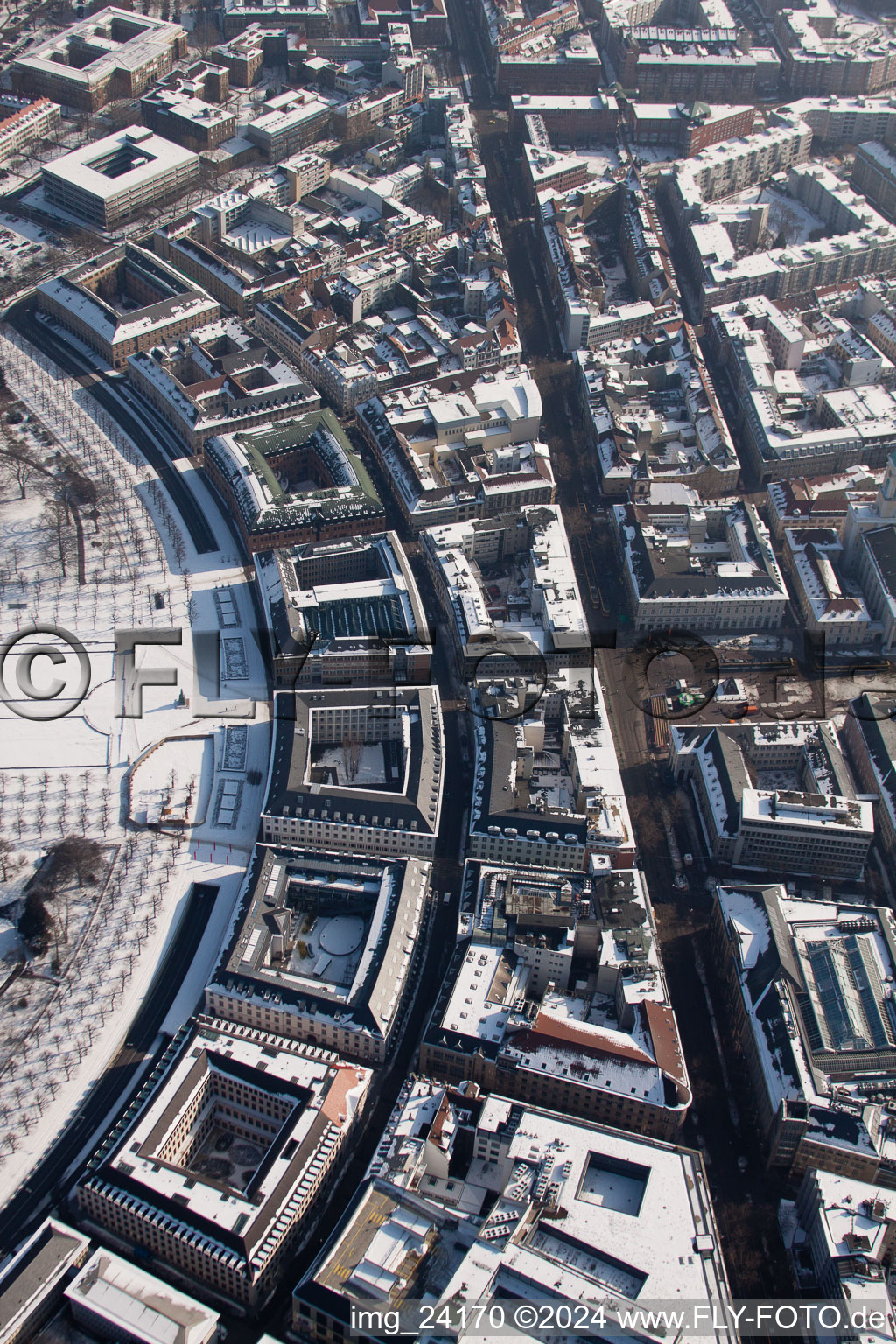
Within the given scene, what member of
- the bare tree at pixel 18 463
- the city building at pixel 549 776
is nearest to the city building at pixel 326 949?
the city building at pixel 549 776

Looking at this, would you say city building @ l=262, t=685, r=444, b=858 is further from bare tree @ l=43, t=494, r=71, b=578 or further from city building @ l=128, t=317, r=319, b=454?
city building @ l=128, t=317, r=319, b=454

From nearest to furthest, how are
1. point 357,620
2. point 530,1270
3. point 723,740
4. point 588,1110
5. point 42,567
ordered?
1. point 530,1270
2. point 588,1110
3. point 723,740
4. point 357,620
5. point 42,567

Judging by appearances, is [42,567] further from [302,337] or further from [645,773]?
[645,773]

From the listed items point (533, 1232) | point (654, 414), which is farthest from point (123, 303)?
point (533, 1232)

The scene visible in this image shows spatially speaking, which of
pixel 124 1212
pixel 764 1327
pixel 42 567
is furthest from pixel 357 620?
pixel 764 1327

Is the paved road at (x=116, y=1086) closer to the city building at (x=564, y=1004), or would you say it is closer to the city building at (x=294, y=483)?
the city building at (x=564, y=1004)

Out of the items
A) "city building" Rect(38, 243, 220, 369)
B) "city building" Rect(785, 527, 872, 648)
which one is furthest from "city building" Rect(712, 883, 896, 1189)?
"city building" Rect(38, 243, 220, 369)
